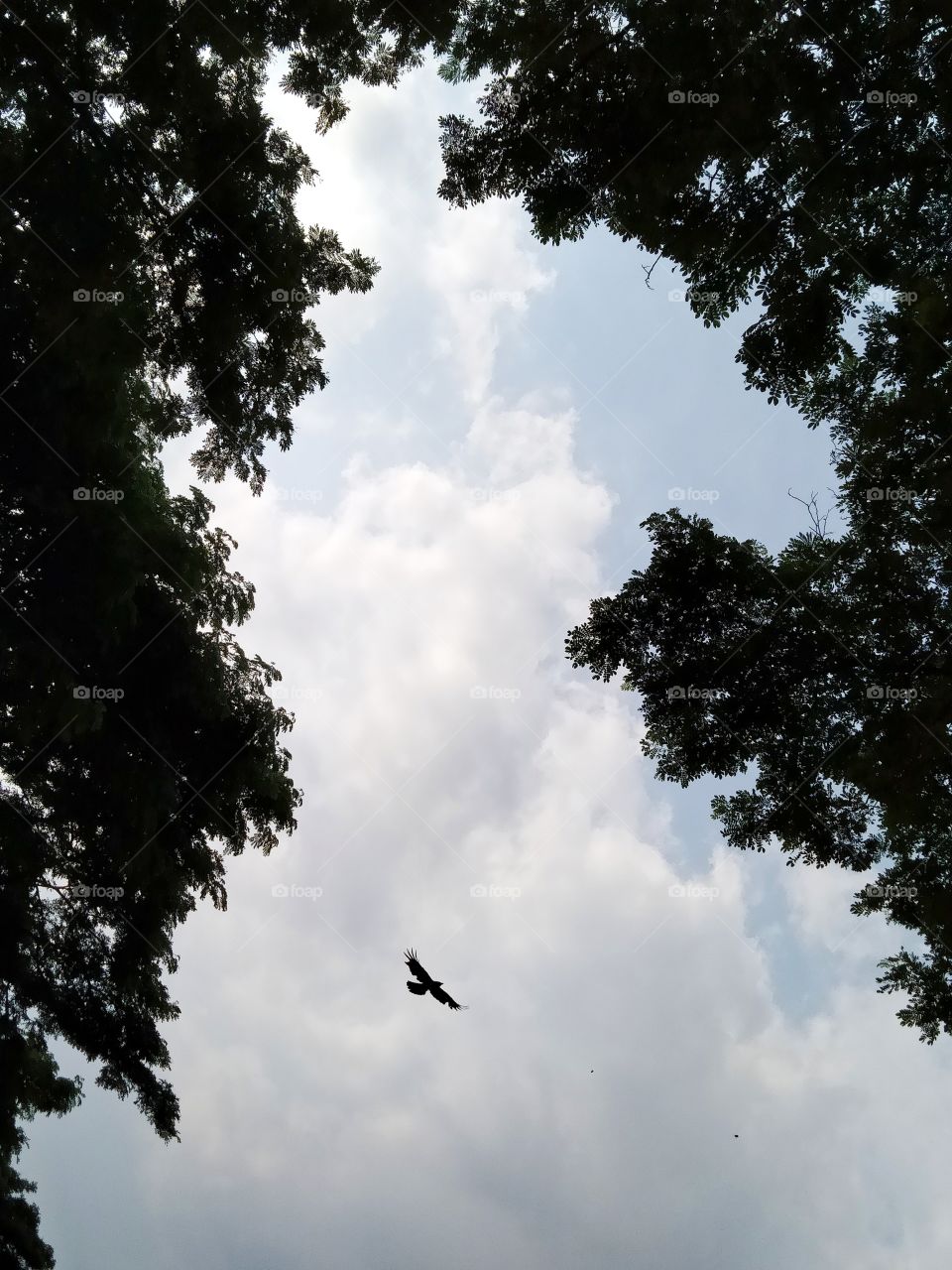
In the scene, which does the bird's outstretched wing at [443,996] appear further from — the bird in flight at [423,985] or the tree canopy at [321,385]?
the tree canopy at [321,385]

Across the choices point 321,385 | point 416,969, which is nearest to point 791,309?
point 321,385

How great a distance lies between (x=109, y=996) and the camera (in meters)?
9.38

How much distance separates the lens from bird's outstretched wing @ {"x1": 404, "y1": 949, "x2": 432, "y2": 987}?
5.99 meters

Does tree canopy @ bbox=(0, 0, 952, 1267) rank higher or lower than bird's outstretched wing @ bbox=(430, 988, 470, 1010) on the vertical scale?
higher

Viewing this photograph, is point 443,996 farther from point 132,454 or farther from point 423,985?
point 132,454

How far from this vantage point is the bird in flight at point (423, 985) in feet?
19.6

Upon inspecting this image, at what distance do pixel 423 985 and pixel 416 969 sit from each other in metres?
0.18

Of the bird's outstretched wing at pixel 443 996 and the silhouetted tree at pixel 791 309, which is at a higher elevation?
the silhouetted tree at pixel 791 309

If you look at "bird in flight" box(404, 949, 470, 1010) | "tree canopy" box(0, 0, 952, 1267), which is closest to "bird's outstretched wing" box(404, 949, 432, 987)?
"bird in flight" box(404, 949, 470, 1010)

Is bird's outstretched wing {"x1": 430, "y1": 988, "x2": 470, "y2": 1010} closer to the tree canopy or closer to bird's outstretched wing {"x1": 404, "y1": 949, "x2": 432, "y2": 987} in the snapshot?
bird's outstretched wing {"x1": 404, "y1": 949, "x2": 432, "y2": 987}

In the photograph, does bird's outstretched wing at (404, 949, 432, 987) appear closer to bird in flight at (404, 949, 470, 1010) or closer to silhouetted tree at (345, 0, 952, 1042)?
bird in flight at (404, 949, 470, 1010)

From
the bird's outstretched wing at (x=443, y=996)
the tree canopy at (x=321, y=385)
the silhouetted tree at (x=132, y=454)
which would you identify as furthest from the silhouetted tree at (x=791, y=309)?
the bird's outstretched wing at (x=443, y=996)

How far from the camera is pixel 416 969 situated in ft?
19.7

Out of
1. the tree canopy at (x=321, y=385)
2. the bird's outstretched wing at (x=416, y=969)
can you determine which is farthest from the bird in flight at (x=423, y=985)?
the tree canopy at (x=321, y=385)
